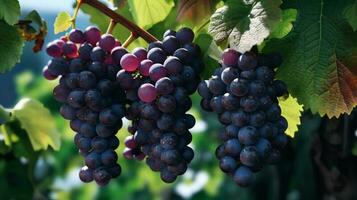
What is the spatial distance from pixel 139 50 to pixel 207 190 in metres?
2.05

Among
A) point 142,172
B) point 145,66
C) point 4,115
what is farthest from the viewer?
point 142,172

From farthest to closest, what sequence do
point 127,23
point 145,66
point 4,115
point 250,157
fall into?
point 4,115, point 127,23, point 145,66, point 250,157

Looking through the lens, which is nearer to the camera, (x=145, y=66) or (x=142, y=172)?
(x=145, y=66)

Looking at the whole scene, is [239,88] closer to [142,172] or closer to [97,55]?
[97,55]

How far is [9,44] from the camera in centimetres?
108

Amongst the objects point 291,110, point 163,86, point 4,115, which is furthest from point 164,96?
point 4,115

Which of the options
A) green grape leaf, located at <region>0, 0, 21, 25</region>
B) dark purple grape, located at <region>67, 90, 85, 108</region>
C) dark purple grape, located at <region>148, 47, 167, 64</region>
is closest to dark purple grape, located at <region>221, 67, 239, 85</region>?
dark purple grape, located at <region>148, 47, 167, 64</region>

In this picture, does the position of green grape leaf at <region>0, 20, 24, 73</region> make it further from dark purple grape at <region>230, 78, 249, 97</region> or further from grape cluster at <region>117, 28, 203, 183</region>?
dark purple grape at <region>230, 78, 249, 97</region>

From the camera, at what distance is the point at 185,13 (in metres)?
1.05

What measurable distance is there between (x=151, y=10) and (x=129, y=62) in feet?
0.75

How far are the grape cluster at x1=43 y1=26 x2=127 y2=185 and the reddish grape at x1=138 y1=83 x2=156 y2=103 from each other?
2.3 inches

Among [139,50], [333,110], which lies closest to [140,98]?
[139,50]

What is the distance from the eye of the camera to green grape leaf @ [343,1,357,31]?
3.08ft

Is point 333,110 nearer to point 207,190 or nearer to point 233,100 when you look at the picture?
point 233,100
